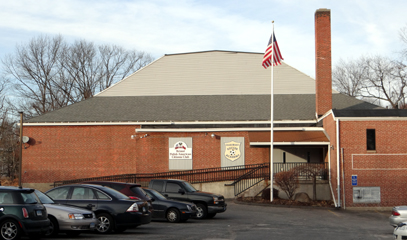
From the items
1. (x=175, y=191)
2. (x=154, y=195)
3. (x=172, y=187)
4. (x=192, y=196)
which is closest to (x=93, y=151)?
(x=172, y=187)

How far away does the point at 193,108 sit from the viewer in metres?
35.0

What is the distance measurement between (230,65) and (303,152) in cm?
1096

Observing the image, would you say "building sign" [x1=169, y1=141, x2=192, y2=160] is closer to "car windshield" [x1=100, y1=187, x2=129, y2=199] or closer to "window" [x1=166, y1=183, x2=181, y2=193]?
"window" [x1=166, y1=183, x2=181, y2=193]

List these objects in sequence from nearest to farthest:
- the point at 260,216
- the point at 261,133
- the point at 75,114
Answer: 1. the point at 260,216
2. the point at 261,133
3. the point at 75,114

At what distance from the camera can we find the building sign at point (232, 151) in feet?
106

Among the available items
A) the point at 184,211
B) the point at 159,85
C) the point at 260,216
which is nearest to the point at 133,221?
the point at 184,211

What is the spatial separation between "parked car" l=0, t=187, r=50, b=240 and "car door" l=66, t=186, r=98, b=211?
2157mm

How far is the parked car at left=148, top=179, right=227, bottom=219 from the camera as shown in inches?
735

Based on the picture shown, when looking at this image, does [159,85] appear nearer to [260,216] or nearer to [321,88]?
[321,88]

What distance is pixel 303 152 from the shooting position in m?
31.9

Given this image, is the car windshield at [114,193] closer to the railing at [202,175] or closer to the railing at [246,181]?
the railing at [246,181]

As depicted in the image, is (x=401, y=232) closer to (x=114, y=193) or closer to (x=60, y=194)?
(x=114, y=193)

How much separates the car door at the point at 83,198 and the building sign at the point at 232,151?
1903 centimetres

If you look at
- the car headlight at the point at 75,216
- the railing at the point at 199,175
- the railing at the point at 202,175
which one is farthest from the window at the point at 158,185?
the railing at the point at 199,175
